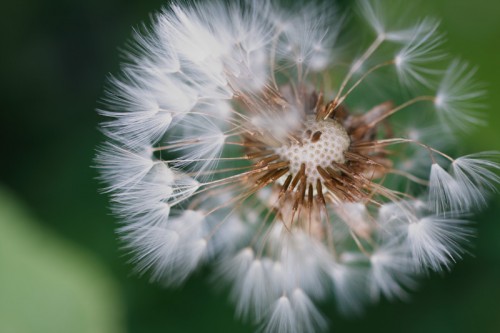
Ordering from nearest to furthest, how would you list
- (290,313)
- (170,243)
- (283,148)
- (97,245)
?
(283,148) < (170,243) < (290,313) < (97,245)

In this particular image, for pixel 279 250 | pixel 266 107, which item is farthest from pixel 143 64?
pixel 279 250

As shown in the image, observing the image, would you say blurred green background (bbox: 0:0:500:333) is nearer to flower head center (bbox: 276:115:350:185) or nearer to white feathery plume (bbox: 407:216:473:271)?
white feathery plume (bbox: 407:216:473:271)

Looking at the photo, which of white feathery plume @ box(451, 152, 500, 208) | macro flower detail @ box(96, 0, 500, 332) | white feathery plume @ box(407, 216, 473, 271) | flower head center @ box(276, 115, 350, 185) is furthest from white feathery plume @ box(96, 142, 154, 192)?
white feathery plume @ box(451, 152, 500, 208)

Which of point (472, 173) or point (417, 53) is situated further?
point (417, 53)

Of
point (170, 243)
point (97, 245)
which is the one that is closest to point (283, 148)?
point (170, 243)

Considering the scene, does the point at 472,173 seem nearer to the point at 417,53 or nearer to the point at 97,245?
the point at 417,53

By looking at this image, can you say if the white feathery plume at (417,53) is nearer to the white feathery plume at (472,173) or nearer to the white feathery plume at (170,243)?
the white feathery plume at (472,173)

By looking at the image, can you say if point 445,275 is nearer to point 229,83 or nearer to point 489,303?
point 489,303
